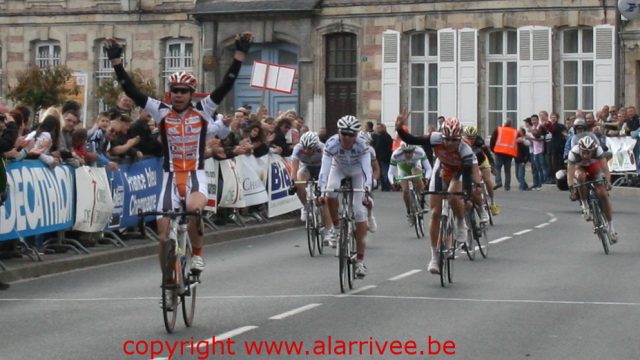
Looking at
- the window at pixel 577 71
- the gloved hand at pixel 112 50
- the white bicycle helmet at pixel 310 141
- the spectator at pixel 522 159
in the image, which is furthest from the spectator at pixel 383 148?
the gloved hand at pixel 112 50

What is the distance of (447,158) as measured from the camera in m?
17.1

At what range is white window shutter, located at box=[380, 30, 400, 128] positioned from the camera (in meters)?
45.6

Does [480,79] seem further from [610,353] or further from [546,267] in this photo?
[610,353]

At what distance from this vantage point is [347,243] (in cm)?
1530

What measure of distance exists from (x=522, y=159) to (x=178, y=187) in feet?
92.2

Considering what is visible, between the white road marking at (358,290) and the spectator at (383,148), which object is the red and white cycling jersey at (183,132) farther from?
the spectator at (383,148)

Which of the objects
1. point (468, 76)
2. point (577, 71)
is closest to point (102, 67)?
point (468, 76)

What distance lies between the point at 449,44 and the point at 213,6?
756cm

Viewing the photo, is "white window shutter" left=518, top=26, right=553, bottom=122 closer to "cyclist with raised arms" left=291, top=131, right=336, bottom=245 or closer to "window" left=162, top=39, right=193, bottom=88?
"window" left=162, top=39, right=193, bottom=88

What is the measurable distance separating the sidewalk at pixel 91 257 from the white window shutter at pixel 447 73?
2204 cm

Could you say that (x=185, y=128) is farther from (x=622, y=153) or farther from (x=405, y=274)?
(x=622, y=153)

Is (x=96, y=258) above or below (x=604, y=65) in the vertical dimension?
below

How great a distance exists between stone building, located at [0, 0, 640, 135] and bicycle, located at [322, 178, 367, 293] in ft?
92.5

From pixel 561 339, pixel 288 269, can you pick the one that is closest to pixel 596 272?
pixel 288 269
